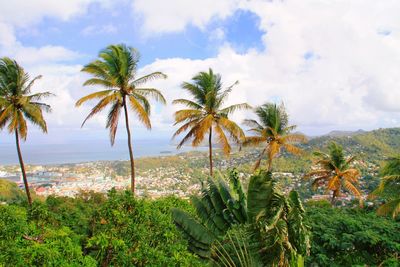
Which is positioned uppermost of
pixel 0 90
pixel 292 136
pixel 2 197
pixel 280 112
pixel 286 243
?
pixel 0 90

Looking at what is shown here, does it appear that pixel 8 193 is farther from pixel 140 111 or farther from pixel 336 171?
pixel 336 171

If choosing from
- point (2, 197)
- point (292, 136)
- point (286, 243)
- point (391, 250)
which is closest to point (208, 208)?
point (286, 243)

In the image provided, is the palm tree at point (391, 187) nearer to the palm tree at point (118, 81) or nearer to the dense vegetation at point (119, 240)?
the dense vegetation at point (119, 240)

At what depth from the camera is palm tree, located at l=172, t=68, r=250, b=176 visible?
58.7 feet

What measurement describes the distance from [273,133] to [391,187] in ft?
21.9

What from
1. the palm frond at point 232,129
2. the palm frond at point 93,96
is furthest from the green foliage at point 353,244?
the palm frond at point 93,96

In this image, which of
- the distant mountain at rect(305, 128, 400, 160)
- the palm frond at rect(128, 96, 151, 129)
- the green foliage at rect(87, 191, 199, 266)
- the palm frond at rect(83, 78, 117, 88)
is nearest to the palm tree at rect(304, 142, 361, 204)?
the palm frond at rect(128, 96, 151, 129)

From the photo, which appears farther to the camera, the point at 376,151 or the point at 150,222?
the point at 376,151

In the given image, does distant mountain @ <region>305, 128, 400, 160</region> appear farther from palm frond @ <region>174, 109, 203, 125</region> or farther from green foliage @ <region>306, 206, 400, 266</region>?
green foliage @ <region>306, 206, 400, 266</region>

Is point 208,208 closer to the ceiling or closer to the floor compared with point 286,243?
closer to the ceiling

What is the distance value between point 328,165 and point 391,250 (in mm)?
13417

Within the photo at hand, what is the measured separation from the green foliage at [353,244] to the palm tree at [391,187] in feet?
8.43

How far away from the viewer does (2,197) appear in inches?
1267

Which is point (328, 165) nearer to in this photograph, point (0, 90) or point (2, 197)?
point (0, 90)
